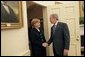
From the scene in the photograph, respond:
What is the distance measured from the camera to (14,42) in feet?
11.5

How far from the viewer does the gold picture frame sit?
119 inches

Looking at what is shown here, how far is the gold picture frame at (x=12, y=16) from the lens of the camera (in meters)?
3.02

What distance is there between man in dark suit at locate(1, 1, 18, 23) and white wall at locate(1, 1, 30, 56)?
0.18 metres

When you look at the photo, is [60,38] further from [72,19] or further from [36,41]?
[72,19]

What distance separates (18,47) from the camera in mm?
3701

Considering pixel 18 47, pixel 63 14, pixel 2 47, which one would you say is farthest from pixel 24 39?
pixel 63 14

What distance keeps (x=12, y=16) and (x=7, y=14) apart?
208mm

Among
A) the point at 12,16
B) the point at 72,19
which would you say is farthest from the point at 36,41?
the point at 72,19

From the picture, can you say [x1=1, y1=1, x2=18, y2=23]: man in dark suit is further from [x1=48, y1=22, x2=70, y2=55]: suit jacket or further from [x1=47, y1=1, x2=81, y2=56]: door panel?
[x1=47, y1=1, x2=81, y2=56]: door panel

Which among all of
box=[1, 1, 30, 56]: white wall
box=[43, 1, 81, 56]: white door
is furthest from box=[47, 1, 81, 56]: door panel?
box=[1, 1, 30, 56]: white wall

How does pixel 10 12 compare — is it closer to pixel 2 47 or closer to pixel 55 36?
pixel 2 47

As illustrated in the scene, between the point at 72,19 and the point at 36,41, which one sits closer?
the point at 36,41

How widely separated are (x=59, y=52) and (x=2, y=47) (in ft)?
4.84

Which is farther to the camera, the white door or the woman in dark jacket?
the white door
